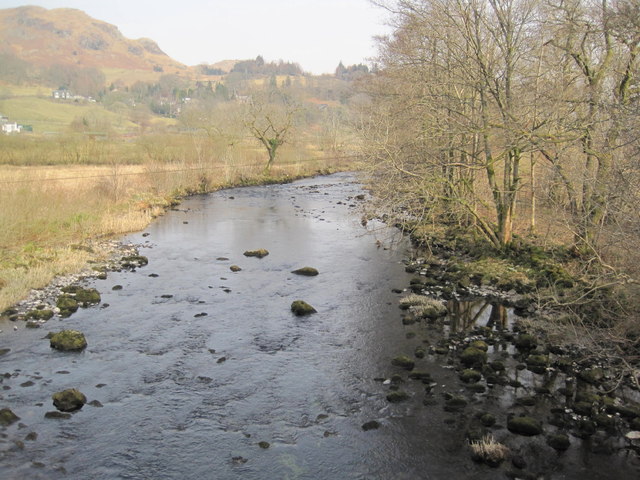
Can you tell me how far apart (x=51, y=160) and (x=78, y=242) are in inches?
867

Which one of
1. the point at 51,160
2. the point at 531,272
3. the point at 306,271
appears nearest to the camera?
the point at 531,272

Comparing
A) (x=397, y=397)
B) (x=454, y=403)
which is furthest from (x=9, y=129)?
(x=454, y=403)

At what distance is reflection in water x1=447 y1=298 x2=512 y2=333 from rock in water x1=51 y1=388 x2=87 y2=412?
7.78 meters

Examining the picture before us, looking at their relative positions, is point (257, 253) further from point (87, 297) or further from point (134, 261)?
point (87, 297)

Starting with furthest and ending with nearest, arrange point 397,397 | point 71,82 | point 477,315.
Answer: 1. point 71,82
2. point 477,315
3. point 397,397

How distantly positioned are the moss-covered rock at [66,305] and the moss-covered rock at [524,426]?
10.3 metres

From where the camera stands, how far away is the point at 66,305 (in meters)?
13.4

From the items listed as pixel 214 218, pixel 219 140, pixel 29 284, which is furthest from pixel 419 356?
pixel 219 140

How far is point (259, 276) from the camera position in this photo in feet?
55.0

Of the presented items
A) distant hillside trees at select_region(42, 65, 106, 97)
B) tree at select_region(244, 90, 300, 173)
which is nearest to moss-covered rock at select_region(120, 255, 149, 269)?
tree at select_region(244, 90, 300, 173)

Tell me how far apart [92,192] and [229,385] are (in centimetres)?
1995

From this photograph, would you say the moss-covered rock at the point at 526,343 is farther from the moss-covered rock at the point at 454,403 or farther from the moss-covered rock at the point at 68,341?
the moss-covered rock at the point at 68,341

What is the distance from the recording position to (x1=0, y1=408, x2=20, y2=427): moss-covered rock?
27.7 feet

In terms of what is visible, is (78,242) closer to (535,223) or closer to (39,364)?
(39,364)
